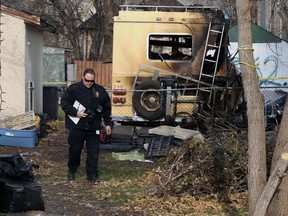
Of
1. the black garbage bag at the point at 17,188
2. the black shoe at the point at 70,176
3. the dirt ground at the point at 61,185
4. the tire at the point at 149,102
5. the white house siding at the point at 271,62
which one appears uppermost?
the white house siding at the point at 271,62

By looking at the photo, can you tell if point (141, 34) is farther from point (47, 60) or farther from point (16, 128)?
point (47, 60)

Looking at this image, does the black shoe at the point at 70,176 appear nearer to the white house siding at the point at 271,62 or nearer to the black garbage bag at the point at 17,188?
the black garbage bag at the point at 17,188

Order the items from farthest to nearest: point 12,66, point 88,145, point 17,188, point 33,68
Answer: point 33,68
point 12,66
point 88,145
point 17,188

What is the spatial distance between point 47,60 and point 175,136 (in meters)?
24.4

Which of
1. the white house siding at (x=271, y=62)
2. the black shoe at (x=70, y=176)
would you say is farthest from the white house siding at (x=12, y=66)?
the white house siding at (x=271, y=62)

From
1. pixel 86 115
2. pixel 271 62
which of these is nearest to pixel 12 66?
pixel 86 115

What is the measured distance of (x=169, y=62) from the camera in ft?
41.8

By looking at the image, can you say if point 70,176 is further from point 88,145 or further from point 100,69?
point 100,69

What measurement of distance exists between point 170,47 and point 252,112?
26.7 ft

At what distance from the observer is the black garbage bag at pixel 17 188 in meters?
6.50

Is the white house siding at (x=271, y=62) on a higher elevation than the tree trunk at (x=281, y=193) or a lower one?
higher

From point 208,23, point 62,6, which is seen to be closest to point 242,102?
point 208,23

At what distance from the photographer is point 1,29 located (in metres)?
14.4

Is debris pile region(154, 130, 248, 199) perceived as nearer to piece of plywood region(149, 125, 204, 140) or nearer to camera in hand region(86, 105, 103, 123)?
camera in hand region(86, 105, 103, 123)
